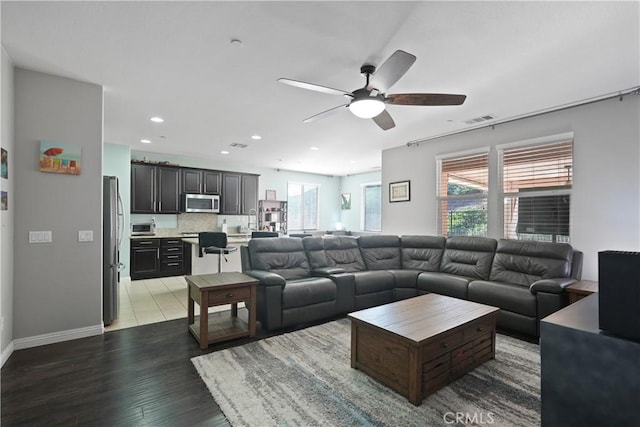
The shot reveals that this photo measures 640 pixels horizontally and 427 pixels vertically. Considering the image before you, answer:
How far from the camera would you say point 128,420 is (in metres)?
1.90

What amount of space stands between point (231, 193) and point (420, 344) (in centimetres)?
641

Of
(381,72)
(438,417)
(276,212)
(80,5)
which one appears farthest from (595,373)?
(276,212)

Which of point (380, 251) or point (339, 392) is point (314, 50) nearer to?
point (339, 392)

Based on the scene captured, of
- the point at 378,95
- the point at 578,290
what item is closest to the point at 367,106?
the point at 378,95

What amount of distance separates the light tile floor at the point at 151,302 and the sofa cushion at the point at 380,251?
2.16m

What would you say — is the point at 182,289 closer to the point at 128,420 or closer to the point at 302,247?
the point at 302,247

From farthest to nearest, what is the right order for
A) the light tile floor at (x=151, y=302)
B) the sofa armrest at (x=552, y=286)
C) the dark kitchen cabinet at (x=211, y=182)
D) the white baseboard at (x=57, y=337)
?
the dark kitchen cabinet at (x=211, y=182)
the light tile floor at (x=151, y=302)
the sofa armrest at (x=552, y=286)
the white baseboard at (x=57, y=337)

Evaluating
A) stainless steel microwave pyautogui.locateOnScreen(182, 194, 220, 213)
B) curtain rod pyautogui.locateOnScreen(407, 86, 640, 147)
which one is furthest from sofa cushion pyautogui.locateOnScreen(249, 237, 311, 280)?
stainless steel microwave pyautogui.locateOnScreen(182, 194, 220, 213)

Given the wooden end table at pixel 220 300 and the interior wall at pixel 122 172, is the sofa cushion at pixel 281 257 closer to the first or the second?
the wooden end table at pixel 220 300

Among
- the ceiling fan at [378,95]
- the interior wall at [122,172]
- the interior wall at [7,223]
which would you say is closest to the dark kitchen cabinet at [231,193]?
the interior wall at [122,172]

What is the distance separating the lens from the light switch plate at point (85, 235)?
3.15 m

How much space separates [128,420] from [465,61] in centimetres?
384

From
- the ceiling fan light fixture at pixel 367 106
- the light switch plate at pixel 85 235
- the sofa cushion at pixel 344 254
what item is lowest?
the sofa cushion at pixel 344 254

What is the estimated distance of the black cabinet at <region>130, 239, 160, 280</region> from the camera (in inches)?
232
